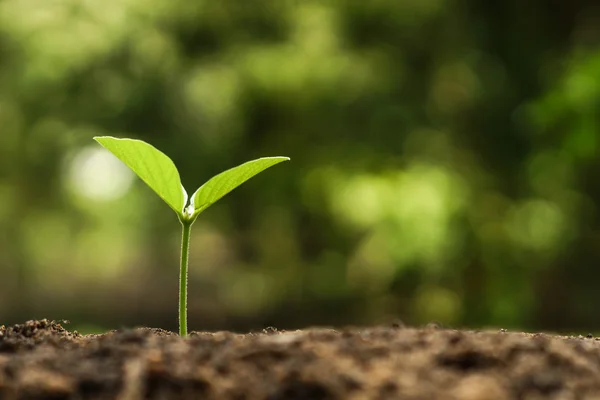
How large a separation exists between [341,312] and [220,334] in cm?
748

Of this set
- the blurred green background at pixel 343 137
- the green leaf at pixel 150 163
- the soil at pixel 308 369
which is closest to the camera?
the soil at pixel 308 369

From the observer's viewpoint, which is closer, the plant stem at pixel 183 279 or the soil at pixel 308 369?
the soil at pixel 308 369

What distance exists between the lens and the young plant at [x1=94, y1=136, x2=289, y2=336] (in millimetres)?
1284

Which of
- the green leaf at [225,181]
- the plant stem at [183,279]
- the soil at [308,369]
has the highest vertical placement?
the green leaf at [225,181]

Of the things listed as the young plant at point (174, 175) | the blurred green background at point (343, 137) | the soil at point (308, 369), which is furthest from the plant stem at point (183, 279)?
the blurred green background at point (343, 137)

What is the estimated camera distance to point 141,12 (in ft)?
28.1

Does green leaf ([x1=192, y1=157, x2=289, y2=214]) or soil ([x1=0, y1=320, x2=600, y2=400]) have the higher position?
green leaf ([x1=192, y1=157, x2=289, y2=214])

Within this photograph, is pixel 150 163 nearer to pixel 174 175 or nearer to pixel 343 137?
pixel 174 175

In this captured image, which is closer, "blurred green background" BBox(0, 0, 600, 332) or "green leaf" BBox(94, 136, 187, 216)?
"green leaf" BBox(94, 136, 187, 216)

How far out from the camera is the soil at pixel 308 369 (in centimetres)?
87

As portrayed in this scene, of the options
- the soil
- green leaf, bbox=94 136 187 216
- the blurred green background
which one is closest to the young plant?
green leaf, bbox=94 136 187 216

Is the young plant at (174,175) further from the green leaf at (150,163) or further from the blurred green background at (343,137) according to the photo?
the blurred green background at (343,137)

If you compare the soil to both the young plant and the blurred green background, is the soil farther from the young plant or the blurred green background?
the blurred green background

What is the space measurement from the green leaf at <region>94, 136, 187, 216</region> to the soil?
11.5 inches
